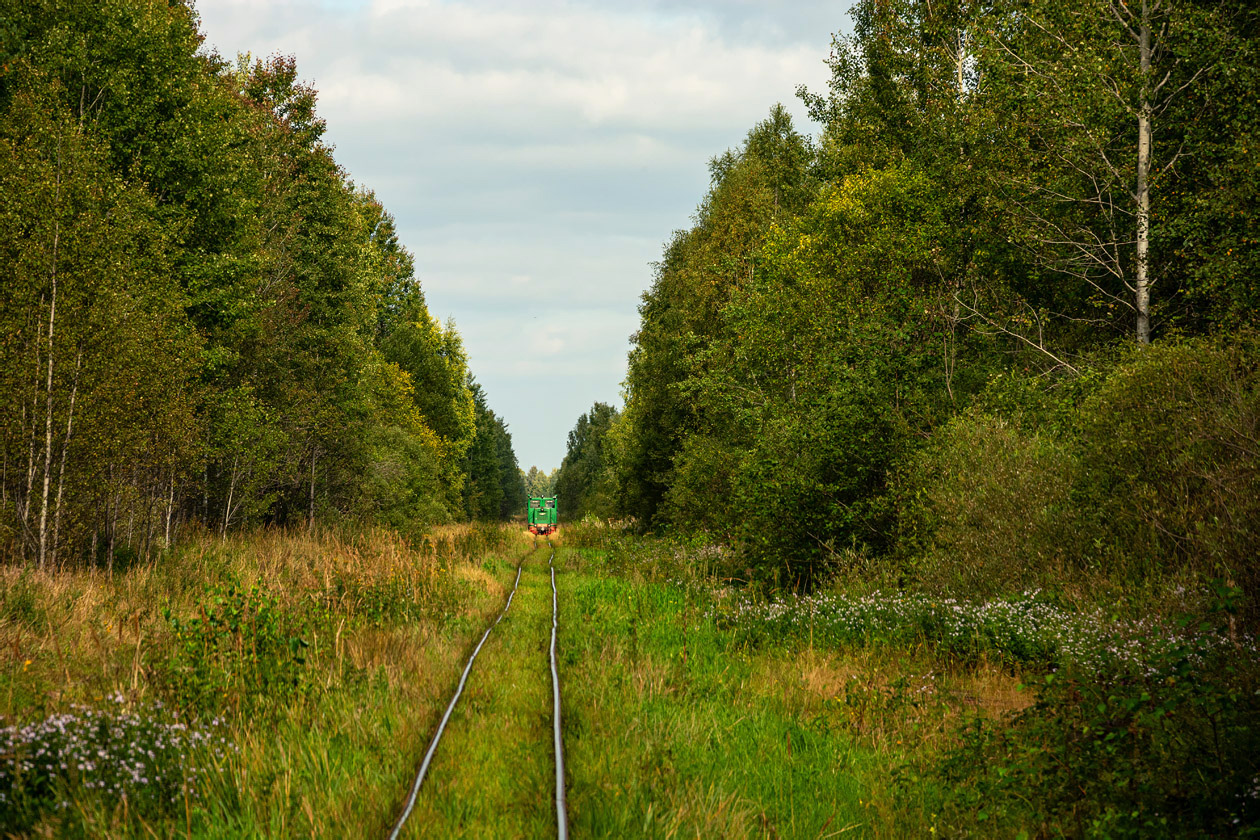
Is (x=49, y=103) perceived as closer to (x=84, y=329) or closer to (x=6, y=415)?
(x=84, y=329)

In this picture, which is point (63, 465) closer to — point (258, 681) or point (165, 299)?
point (165, 299)

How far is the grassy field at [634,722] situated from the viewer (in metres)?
4.83

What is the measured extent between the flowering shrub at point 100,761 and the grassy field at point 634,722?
0.08ft

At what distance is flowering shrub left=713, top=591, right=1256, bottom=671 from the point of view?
6.67m

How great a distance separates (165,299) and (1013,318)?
1871cm

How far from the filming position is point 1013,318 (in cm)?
1798

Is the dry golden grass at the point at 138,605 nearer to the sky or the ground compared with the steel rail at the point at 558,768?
nearer to the sky

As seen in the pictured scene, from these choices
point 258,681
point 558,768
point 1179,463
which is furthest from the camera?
point 1179,463

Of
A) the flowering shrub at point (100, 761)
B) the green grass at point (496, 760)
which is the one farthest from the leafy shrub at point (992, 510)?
the flowering shrub at point (100, 761)

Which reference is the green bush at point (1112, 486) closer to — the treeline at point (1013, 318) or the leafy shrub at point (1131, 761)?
the treeline at point (1013, 318)

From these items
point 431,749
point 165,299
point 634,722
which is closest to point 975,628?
point 634,722

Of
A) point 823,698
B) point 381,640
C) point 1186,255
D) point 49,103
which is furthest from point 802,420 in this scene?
point 49,103

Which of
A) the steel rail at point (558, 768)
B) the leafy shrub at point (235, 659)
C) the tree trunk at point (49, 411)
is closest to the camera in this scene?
the steel rail at point (558, 768)

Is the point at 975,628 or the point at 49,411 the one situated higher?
the point at 49,411
